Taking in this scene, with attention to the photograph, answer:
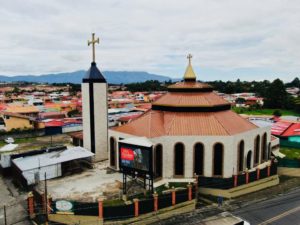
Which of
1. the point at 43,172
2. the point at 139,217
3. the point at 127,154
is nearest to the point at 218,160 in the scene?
the point at 127,154

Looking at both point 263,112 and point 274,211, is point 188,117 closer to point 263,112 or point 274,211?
point 274,211

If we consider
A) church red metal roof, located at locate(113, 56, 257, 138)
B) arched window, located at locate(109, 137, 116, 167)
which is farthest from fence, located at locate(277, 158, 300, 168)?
arched window, located at locate(109, 137, 116, 167)

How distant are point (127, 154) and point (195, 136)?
25.0 feet

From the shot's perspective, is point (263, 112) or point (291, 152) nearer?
point (291, 152)

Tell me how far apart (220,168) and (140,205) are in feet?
35.4

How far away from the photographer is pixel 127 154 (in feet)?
89.4

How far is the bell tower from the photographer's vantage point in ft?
118

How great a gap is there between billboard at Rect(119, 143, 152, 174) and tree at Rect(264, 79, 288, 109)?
273 ft

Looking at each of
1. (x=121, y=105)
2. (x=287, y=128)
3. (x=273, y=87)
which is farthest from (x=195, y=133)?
(x=273, y=87)

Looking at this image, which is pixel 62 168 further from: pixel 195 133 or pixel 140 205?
pixel 195 133

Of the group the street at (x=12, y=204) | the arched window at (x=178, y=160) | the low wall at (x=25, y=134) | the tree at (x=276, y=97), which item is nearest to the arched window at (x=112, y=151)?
the arched window at (x=178, y=160)

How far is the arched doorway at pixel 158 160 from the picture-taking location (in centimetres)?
3098

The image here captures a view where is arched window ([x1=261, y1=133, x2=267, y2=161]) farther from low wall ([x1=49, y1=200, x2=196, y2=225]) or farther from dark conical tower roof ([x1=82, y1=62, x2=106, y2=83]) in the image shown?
dark conical tower roof ([x1=82, y1=62, x2=106, y2=83])

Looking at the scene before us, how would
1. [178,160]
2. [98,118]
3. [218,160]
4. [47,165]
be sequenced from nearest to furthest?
[47,165], [218,160], [178,160], [98,118]
